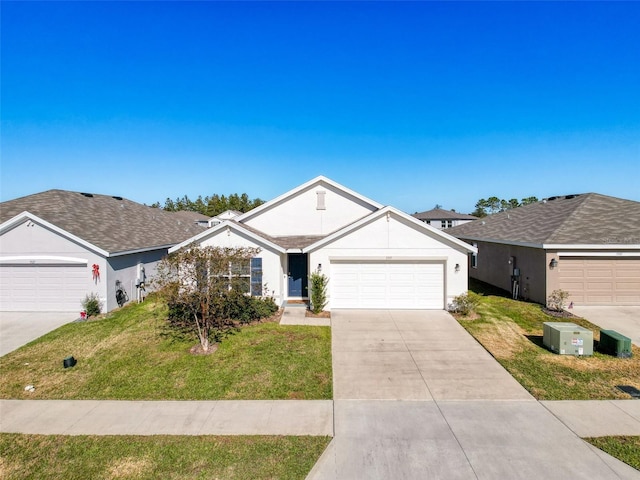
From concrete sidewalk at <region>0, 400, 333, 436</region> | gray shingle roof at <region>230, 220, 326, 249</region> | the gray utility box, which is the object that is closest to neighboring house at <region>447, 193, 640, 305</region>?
the gray utility box

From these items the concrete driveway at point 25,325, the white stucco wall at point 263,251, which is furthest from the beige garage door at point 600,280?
the concrete driveway at point 25,325

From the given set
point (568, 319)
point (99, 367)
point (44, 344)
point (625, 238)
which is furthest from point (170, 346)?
point (625, 238)

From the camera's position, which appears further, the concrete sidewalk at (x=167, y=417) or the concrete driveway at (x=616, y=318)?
the concrete driveway at (x=616, y=318)

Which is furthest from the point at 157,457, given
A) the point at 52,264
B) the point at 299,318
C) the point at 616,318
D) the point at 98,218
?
the point at 616,318

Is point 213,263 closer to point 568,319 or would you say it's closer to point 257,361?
point 257,361

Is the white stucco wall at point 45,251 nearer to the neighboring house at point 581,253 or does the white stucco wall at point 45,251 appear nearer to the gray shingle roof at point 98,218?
the gray shingle roof at point 98,218

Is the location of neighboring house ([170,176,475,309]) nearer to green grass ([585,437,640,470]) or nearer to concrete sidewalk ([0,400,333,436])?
concrete sidewalk ([0,400,333,436])
